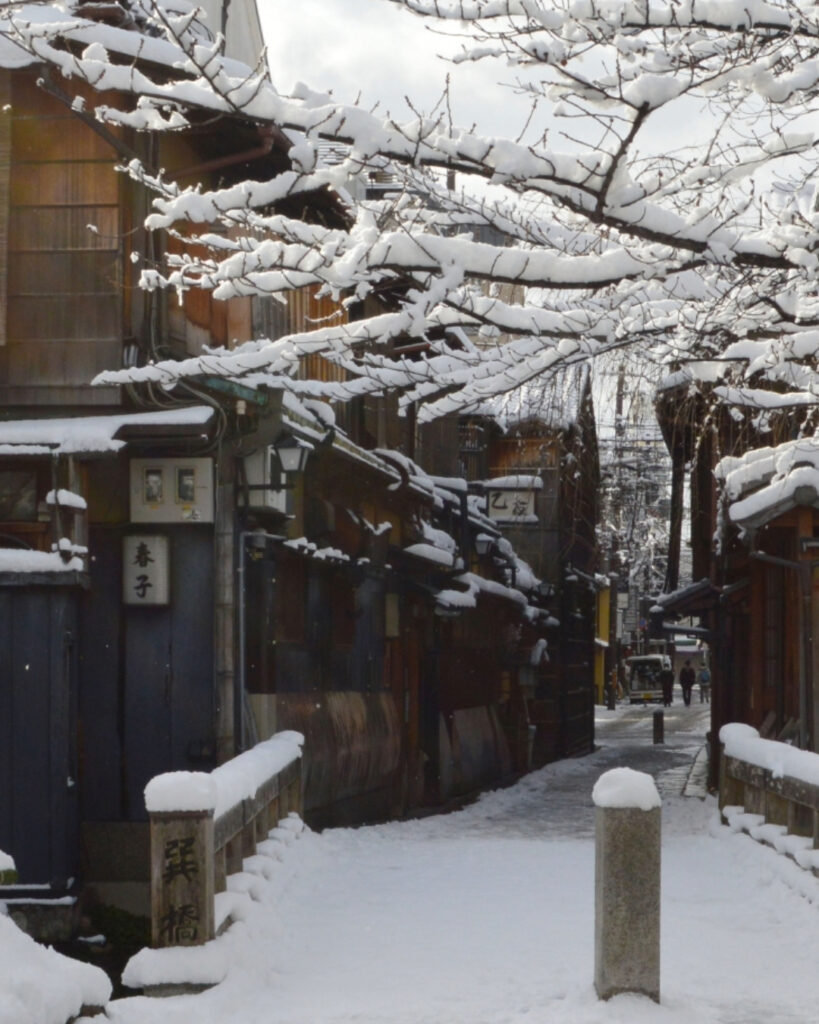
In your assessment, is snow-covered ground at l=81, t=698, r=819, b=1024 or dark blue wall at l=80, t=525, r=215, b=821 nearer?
snow-covered ground at l=81, t=698, r=819, b=1024

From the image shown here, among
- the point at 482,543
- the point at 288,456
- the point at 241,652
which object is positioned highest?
the point at 288,456

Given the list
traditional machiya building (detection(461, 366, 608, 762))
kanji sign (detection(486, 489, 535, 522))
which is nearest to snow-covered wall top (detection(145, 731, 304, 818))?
traditional machiya building (detection(461, 366, 608, 762))

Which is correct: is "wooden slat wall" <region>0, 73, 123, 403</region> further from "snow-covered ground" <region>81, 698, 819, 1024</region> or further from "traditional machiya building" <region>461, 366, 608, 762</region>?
"traditional machiya building" <region>461, 366, 608, 762</region>

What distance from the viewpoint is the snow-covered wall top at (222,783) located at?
838 centimetres

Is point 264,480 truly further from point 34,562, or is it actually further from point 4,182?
point 4,182

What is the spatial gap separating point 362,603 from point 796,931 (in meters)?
13.1

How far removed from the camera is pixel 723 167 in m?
8.12

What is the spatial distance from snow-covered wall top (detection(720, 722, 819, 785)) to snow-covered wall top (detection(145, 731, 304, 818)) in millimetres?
4237

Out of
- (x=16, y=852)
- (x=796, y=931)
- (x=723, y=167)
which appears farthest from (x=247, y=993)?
(x=16, y=852)

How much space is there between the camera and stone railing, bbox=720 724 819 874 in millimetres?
11672

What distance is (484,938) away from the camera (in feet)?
→ 33.0

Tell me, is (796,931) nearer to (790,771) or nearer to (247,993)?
(790,771)

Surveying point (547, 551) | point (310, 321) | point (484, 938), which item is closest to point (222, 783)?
point (484, 938)

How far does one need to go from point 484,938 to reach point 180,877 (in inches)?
102
